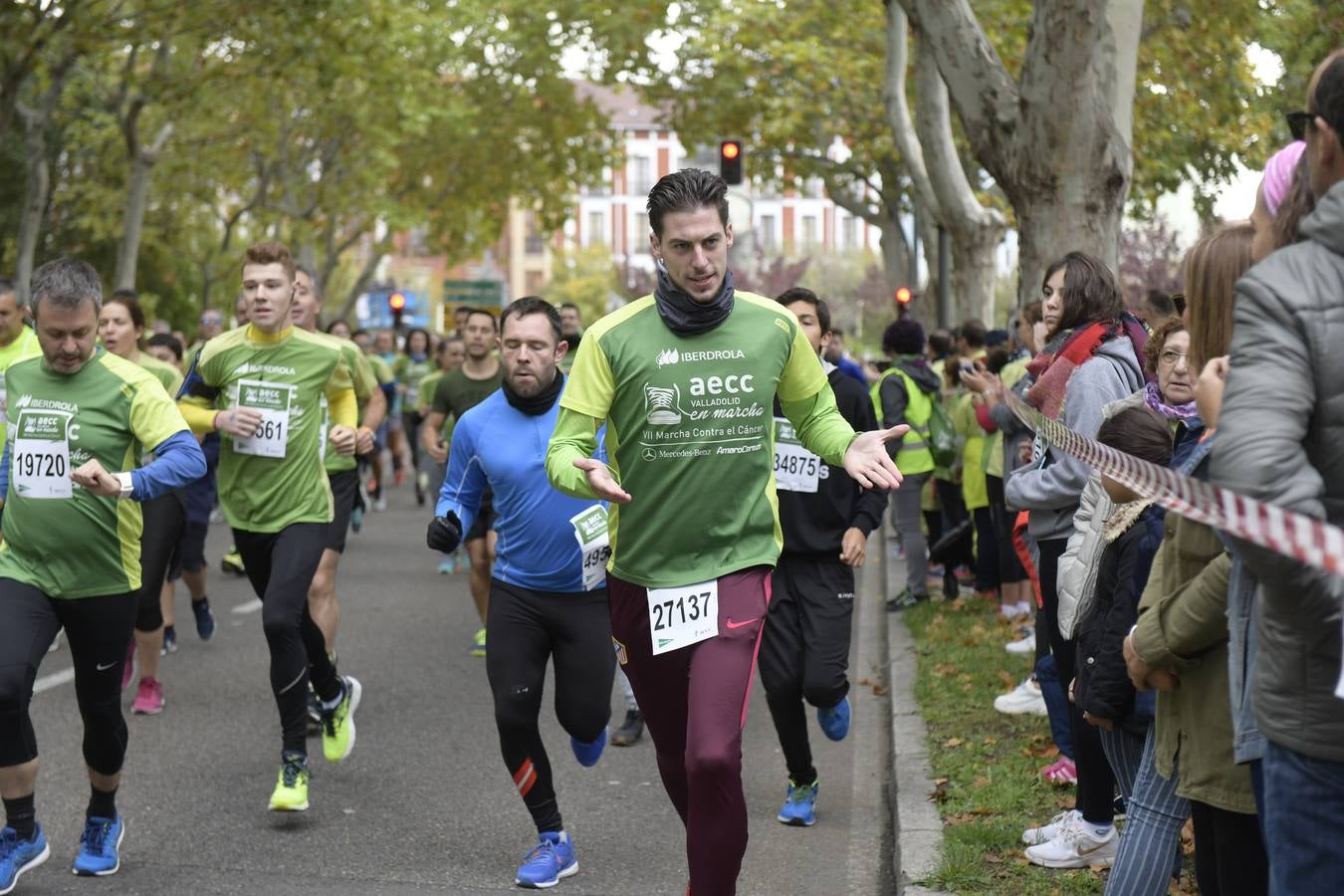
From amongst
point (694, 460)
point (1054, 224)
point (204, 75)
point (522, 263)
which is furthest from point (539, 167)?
point (522, 263)

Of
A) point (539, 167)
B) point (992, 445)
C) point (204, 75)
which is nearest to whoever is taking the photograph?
point (992, 445)

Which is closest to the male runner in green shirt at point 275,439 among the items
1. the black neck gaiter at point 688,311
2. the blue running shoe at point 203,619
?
the black neck gaiter at point 688,311

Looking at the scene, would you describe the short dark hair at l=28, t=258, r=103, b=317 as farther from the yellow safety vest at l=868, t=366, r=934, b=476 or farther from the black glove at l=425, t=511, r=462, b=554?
the yellow safety vest at l=868, t=366, r=934, b=476

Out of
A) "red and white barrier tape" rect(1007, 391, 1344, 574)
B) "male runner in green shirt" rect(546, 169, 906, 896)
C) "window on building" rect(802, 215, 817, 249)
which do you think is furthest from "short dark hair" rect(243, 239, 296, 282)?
"window on building" rect(802, 215, 817, 249)

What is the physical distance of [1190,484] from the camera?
2.67 meters

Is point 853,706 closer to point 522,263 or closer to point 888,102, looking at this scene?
point 888,102

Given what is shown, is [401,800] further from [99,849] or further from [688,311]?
[688,311]

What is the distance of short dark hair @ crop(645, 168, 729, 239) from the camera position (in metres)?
4.66

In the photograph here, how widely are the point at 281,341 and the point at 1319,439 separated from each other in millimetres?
5501

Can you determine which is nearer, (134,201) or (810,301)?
(810,301)

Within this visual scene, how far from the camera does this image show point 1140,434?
4617 millimetres

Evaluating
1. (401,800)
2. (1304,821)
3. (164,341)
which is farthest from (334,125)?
(1304,821)

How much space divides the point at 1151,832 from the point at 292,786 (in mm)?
3619

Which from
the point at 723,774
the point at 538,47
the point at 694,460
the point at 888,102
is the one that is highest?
the point at 538,47
